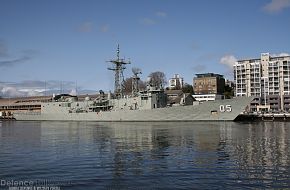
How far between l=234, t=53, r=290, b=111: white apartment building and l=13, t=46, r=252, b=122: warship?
4208 centimetres

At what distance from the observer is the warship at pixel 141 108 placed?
5975 centimetres

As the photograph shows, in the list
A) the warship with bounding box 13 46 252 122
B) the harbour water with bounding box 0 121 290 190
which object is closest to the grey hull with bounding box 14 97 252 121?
the warship with bounding box 13 46 252 122

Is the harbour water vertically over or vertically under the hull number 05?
under

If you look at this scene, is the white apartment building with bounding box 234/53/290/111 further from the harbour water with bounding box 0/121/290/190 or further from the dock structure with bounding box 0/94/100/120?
the harbour water with bounding box 0/121/290/190

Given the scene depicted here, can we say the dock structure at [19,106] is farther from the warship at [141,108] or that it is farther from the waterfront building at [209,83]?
the waterfront building at [209,83]

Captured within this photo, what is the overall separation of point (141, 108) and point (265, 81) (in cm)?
5704

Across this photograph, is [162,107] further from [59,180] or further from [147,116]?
[59,180]

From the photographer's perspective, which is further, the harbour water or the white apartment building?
the white apartment building

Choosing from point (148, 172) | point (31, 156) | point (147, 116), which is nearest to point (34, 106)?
point (147, 116)

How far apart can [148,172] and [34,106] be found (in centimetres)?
10246

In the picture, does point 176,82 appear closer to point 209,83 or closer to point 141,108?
point 209,83

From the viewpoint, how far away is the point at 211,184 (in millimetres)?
12125

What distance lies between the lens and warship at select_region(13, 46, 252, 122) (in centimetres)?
5975

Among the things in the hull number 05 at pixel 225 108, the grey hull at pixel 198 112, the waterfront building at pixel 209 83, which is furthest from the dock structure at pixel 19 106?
the hull number 05 at pixel 225 108
